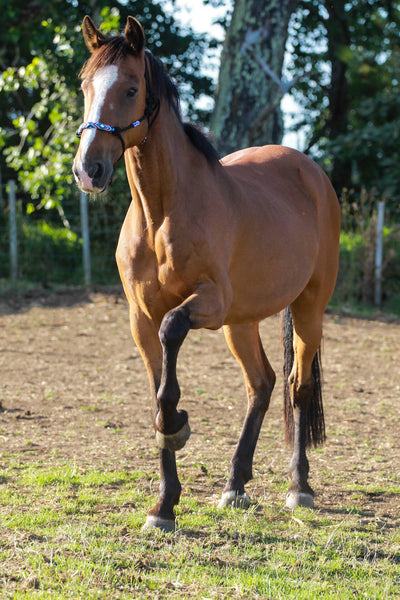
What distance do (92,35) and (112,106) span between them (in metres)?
0.57

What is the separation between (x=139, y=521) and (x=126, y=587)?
77 cm

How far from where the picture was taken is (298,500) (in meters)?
3.99

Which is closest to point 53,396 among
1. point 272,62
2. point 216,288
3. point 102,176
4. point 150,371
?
point 150,371

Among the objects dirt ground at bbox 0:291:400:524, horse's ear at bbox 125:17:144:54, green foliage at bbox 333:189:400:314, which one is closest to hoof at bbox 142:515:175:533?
dirt ground at bbox 0:291:400:524

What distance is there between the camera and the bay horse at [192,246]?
3174 mm

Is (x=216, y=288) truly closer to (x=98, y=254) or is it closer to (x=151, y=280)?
(x=151, y=280)

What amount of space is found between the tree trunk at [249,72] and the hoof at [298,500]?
7.35 m

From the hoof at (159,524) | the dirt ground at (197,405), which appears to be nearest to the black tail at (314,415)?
the dirt ground at (197,405)

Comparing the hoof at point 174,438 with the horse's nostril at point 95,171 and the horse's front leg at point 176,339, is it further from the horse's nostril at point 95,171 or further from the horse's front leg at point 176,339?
the horse's nostril at point 95,171

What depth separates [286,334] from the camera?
15.8ft

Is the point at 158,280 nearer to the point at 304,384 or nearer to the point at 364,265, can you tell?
the point at 304,384

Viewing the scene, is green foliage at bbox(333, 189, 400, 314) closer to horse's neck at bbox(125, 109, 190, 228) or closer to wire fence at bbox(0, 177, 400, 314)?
wire fence at bbox(0, 177, 400, 314)

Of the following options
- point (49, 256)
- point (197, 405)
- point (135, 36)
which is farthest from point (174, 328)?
point (49, 256)

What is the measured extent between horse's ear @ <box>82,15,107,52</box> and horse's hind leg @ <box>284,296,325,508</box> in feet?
6.84
